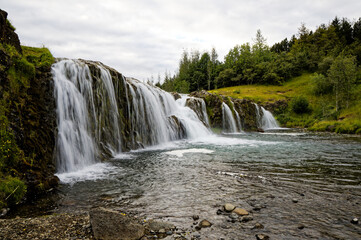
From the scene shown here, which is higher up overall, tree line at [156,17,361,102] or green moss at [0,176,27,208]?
tree line at [156,17,361,102]

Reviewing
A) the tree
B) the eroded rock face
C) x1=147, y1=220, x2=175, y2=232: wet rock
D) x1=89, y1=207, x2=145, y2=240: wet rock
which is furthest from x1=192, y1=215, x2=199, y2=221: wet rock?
the tree

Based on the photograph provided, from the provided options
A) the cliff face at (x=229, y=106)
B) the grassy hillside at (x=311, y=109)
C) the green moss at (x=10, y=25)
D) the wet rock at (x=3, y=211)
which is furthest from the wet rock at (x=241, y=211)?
the grassy hillside at (x=311, y=109)

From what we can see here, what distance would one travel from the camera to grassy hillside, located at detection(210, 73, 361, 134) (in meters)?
32.7

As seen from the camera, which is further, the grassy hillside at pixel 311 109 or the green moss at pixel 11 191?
the grassy hillside at pixel 311 109

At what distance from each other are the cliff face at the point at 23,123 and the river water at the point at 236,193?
44.3 inches

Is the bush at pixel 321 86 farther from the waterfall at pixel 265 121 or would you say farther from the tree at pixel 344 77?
the waterfall at pixel 265 121

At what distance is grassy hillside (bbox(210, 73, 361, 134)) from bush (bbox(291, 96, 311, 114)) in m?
0.64

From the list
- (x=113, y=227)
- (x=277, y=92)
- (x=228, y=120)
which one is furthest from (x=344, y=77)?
(x=113, y=227)

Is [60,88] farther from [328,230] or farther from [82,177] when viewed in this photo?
[328,230]

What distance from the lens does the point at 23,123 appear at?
8.27 m

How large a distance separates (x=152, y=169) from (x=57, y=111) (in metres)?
5.95

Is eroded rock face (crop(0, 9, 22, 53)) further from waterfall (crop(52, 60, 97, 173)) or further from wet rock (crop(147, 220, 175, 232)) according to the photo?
wet rock (crop(147, 220, 175, 232))

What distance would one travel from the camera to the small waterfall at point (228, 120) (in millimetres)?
35250

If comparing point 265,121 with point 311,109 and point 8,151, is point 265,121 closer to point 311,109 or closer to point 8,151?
point 311,109
